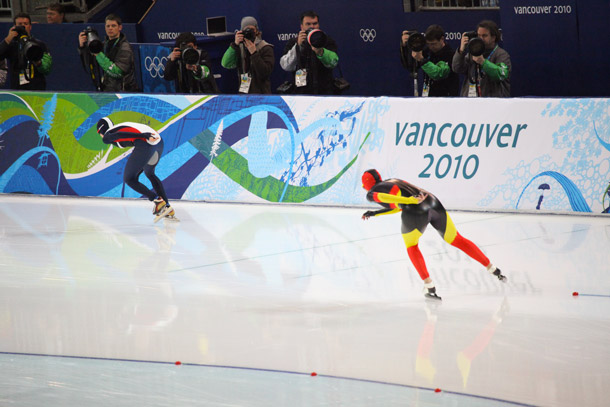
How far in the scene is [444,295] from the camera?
282 inches

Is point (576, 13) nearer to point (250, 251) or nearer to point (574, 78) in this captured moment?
point (574, 78)

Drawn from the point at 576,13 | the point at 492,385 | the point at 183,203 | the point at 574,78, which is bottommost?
the point at 492,385

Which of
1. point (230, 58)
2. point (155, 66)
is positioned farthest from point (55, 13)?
point (230, 58)

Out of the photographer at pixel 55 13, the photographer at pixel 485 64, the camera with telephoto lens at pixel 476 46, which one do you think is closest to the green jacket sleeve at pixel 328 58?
the photographer at pixel 485 64

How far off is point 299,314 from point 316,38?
491cm

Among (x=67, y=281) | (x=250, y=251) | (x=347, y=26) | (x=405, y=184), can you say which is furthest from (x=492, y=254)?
(x=347, y=26)

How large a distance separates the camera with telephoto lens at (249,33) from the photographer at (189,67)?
2.42 feet

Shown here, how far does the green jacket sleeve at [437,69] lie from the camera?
1069cm

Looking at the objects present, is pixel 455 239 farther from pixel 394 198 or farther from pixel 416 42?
pixel 416 42

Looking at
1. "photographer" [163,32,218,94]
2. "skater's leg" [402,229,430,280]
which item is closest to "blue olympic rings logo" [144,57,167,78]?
"photographer" [163,32,218,94]

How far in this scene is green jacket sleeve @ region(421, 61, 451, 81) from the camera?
10.7 meters

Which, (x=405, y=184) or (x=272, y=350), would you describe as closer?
(x=272, y=350)

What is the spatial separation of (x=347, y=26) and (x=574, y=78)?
11.0 ft

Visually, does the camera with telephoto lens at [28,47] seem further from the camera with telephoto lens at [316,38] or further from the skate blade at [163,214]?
the camera with telephoto lens at [316,38]
